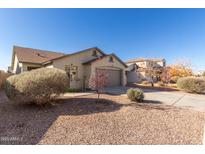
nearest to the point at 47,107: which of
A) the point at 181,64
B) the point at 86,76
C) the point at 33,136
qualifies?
the point at 33,136

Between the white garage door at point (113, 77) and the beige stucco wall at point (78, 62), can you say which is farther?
the white garage door at point (113, 77)

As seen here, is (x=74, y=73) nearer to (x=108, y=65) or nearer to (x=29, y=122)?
(x=108, y=65)

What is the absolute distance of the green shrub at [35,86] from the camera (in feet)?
18.5

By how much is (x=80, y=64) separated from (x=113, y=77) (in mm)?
4960

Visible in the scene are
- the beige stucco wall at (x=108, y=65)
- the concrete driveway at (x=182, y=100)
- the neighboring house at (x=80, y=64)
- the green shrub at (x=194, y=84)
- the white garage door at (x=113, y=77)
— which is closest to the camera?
the concrete driveway at (x=182, y=100)

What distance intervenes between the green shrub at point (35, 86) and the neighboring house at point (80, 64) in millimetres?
6713

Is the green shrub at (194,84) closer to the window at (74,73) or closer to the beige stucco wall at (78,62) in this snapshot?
the beige stucco wall at (78,62)

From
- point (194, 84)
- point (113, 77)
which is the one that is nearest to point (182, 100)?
point (194, 84)

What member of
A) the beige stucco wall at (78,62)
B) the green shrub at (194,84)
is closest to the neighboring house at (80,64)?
the beige stucco wall at (78,62)

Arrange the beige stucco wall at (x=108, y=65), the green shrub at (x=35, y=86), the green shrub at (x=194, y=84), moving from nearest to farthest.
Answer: the green shrub at (x=35, y=86) < the green shrub at (x=194, y=84) < the beige stucco wall at (x=108, y=65)

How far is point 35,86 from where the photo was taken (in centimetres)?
565

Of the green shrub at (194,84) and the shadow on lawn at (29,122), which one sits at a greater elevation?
the green shrub at (194,84)

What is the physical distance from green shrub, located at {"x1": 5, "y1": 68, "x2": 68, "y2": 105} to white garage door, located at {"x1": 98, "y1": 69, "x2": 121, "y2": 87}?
1015 cm

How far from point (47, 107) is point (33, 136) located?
2806 mm
